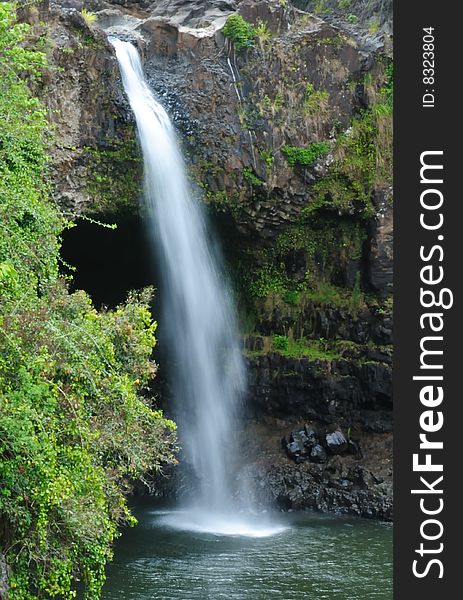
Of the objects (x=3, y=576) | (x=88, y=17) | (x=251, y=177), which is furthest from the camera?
(x=251, y=177)

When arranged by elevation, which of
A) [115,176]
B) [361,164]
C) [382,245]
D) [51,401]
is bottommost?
[51,401]

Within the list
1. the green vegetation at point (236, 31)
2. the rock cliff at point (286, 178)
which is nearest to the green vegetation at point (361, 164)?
the rock cliff at point (286, 178)

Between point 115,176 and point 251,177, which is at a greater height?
point 251,177

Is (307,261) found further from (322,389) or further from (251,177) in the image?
(322,389)

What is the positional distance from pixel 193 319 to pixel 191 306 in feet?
1.36

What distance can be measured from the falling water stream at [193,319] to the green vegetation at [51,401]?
7007mm

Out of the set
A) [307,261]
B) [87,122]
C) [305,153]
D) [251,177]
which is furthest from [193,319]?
[87,122]

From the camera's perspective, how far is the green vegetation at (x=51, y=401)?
338 inches

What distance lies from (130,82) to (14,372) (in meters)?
12.3

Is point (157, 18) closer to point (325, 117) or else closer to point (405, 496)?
point (325, 117)

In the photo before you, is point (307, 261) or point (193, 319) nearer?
point (193, 319)

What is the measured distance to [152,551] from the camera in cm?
1534

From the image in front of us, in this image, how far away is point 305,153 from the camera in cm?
2091

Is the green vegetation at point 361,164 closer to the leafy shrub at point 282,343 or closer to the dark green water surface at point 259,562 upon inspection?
the leafy shrub at point 282,343
